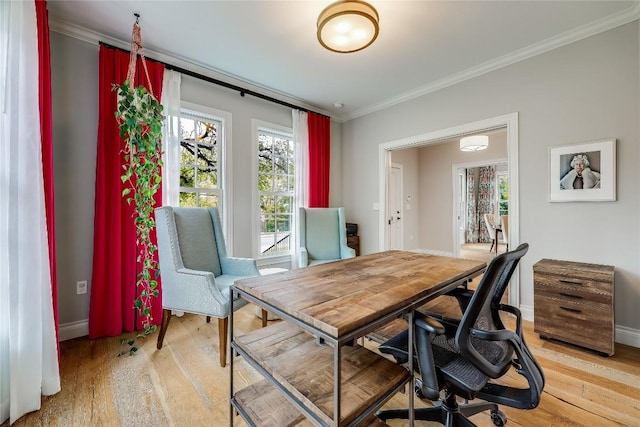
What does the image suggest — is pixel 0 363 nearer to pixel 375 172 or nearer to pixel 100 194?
pixel 100 194

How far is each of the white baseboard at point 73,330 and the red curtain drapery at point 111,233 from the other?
0.13 meters

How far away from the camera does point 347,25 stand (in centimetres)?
179

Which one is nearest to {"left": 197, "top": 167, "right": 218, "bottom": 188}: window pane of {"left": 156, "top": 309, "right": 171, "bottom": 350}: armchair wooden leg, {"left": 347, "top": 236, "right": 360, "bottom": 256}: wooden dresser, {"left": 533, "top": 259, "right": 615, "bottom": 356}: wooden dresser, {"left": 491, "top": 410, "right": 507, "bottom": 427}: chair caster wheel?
{"left": 156, "top": 309, "right": 171, "bottom": 350}: armchair wooden leg

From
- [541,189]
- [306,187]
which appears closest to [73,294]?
[306,187]

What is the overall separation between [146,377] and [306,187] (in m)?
2.75

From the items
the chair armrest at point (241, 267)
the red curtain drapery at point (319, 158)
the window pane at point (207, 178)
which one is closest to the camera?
the chair armrest at point (241, 267)

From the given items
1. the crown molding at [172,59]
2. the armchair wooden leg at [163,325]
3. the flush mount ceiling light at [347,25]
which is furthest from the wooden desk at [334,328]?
the crown molding at [172,59]

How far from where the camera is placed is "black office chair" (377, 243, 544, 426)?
942 millimetres

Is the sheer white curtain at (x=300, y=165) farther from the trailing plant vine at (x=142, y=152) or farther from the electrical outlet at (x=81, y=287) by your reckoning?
the electrical outlet at (x=81, y=287)

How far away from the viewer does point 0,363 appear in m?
1.40

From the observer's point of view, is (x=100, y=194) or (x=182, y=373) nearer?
(x=182, y=373)

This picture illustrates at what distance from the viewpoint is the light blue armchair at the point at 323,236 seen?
132 inches

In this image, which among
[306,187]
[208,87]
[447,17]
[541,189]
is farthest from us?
[306,187]

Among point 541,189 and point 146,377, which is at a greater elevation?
point 541,189
